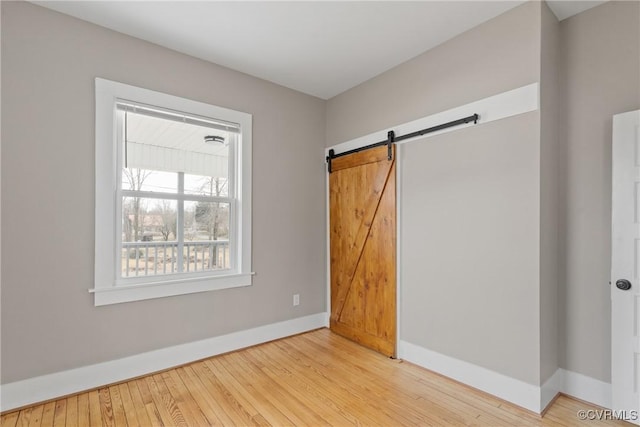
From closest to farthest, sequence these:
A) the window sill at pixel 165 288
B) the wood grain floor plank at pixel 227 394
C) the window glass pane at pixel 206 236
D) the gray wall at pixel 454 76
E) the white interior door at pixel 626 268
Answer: the white interior door at pixel 626 268
the wood grain floor plank at pixel 227 394
the gray wall at pixel 454 76
the window sill at pixel 165 288
the window glass pane at pixel 206 236

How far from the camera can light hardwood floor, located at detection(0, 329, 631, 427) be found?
208 centimetres

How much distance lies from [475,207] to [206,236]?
2383 mm

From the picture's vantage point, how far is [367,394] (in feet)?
7.88

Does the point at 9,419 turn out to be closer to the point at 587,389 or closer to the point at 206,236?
the point at 206,236

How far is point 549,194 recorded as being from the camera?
229 cm

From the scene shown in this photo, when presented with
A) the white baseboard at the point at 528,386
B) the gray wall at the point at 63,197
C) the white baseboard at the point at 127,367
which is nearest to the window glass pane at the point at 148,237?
the gray wall at the point at 63,197

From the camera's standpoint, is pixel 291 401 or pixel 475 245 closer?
pixel 291 401

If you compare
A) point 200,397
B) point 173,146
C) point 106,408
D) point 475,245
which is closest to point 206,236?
point 173,146

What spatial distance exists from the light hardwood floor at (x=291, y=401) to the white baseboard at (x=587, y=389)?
65 millimetres

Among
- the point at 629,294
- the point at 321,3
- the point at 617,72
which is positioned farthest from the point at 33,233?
the point at 617,72

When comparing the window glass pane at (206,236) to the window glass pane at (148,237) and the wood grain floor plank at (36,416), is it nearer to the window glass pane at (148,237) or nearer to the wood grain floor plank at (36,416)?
the window glass pane at (148,237)

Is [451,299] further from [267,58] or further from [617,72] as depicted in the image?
[267,58]

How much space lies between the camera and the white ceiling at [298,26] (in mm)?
2316

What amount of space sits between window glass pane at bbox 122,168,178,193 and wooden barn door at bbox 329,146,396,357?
1.74m
